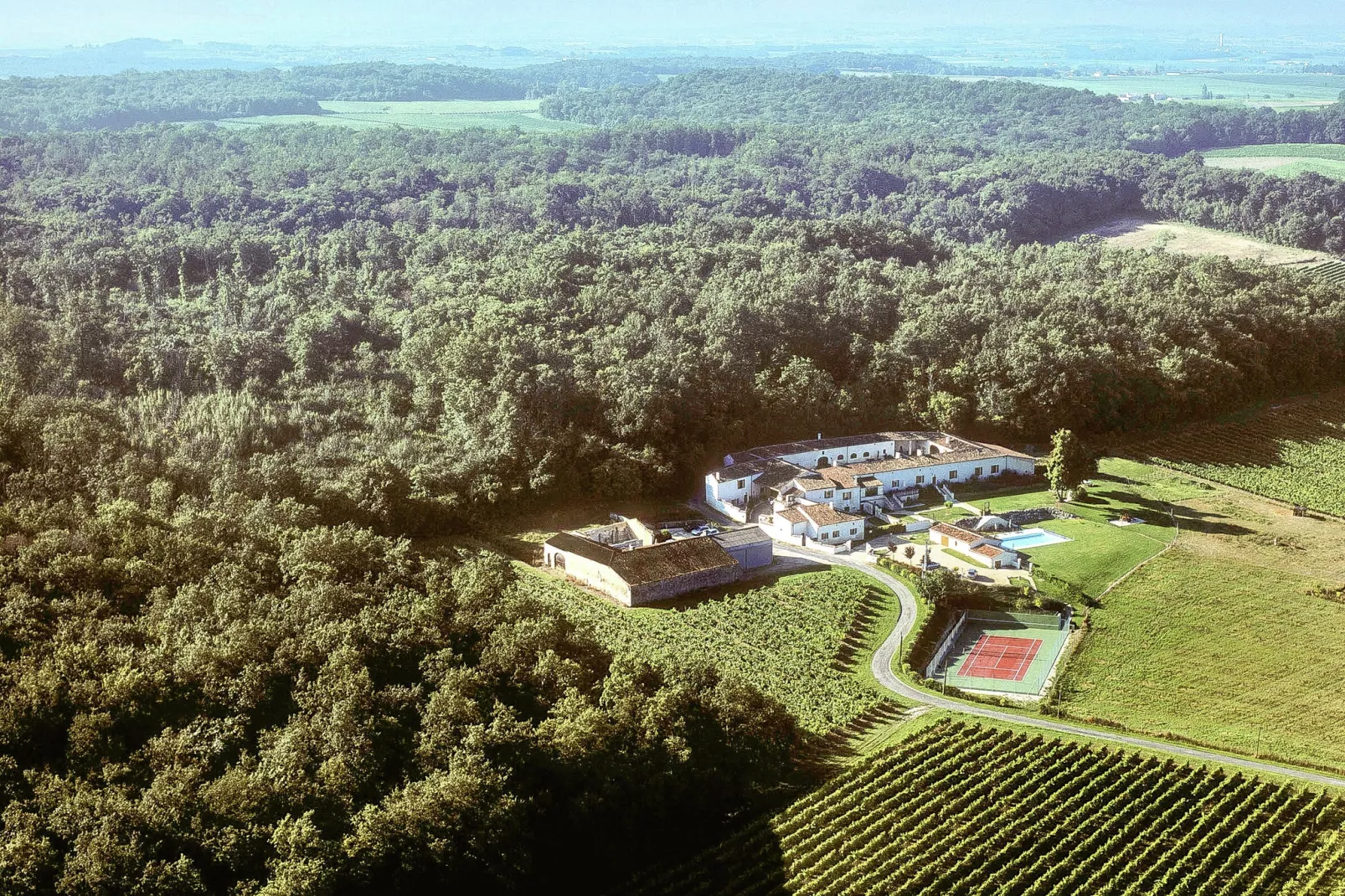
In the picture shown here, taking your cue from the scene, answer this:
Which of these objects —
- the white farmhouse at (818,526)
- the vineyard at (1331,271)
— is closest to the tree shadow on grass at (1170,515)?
the white farmhouse at (818,526)

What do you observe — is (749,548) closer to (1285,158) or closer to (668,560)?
(668,560)

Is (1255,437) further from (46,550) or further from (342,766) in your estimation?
(46,550)

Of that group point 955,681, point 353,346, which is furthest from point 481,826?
point 353,346

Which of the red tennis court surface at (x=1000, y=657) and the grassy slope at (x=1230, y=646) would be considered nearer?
the grassy slope at (x=1230, y=646)

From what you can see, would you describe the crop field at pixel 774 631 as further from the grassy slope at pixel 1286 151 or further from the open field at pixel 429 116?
the grassy slope at pixel 1286 151

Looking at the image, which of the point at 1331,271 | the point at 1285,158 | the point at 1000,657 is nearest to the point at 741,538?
the point at 1000,657
